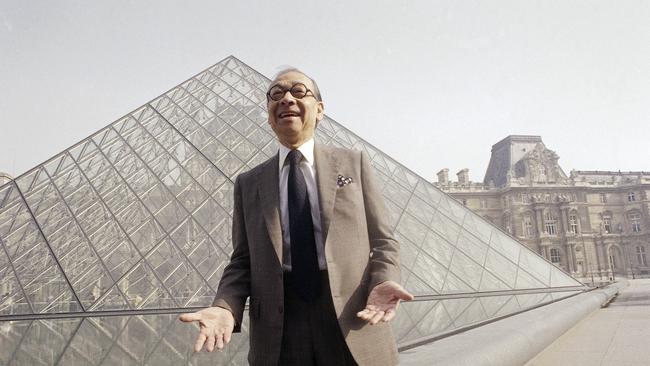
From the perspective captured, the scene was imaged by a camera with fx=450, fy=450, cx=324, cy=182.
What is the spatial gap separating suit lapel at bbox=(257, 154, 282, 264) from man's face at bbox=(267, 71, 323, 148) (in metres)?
0.12

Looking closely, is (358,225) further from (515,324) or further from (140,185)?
(140,185)

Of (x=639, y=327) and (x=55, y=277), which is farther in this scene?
(x=55, y=277)

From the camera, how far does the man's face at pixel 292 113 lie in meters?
1.59

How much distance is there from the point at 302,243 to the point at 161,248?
8.01m

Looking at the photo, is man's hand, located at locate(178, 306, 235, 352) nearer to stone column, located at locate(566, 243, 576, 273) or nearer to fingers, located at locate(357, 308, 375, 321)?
fingers, located at locate(357, 308, 375, 321)

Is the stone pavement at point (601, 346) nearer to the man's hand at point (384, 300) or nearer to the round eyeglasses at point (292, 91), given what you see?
the man's hand at point (384, 300)

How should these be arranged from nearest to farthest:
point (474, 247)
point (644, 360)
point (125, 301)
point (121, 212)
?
A: point (644, 360) → point (125, 301) → point (121, 212) → point (474, 247)

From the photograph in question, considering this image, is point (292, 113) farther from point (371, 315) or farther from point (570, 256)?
point (570, 256)

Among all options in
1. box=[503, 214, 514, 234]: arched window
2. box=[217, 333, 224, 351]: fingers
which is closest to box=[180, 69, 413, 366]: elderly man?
box=[217, 333, 224, 351]: fingers

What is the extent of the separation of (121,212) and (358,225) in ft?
32.4

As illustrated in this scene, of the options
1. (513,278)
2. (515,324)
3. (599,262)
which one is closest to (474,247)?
(513,278)

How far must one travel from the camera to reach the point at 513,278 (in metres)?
10.5

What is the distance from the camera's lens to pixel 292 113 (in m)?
1.59

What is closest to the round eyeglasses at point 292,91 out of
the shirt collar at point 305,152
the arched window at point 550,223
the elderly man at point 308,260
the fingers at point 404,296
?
the elderly man at point 308,260
